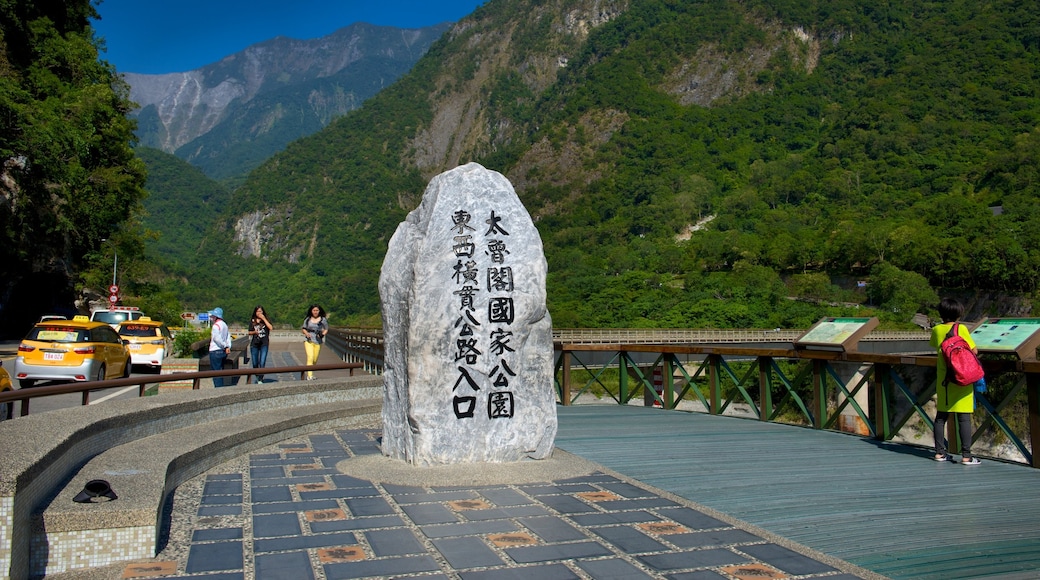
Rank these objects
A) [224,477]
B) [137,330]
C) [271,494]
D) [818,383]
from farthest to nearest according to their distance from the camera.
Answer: [137,330], [818,383], [224,477], [271,494]

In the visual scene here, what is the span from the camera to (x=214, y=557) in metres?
4.18

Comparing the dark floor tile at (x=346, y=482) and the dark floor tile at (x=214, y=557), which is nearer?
the dark floor tile at (x=214, y=557)

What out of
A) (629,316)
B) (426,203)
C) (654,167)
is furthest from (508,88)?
(426,203)

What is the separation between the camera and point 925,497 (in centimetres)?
556

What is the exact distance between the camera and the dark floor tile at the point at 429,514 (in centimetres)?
500

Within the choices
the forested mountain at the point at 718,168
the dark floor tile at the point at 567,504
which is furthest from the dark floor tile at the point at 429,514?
the forested mountain at the point at 718,168

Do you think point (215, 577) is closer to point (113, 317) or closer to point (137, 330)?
point (137, 330)

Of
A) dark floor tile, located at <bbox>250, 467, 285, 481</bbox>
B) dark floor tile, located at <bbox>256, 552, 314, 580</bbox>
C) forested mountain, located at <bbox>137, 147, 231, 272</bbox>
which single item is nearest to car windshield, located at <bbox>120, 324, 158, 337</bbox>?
dark floor tile, located at <bbox>250, 467, 285, 481</bbox>

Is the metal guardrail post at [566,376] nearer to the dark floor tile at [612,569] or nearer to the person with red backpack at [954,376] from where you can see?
the person with red backpack at [954,376]

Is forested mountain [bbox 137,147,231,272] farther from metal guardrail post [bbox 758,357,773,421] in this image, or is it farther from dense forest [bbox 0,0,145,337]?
metal guardrail post [bbox 758,357,773,421]

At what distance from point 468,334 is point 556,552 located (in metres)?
2.98

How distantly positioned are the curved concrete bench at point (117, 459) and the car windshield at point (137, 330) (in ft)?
32.8

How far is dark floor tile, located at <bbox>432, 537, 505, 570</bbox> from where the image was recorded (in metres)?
4.13

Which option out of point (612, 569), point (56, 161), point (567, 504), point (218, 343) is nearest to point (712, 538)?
point (612, 569)
